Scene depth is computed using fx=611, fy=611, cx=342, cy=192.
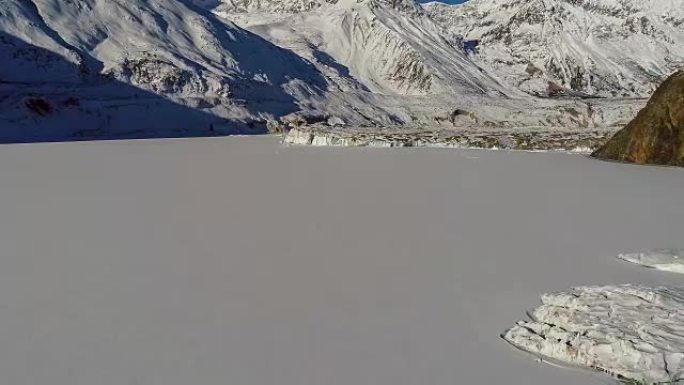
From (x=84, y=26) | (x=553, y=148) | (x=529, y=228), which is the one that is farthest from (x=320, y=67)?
(x=529, y=228)

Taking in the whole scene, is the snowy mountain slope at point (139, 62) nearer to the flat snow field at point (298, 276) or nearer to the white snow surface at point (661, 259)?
the flat snow field at point (298, 276)

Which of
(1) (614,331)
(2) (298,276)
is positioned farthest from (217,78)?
(1) (614,331)

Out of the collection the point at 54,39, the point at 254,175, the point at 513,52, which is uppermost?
the point at 513,52

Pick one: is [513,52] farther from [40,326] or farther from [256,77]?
[40,326]

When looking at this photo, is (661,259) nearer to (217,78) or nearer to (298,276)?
(298,276)

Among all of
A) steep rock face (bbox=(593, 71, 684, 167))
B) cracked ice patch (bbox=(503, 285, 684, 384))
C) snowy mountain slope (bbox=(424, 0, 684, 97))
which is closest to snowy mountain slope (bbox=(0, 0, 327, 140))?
steep rock face (bbox=(593, 71, 684, 167))

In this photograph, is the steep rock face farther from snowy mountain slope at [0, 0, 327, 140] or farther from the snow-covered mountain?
snowy mountain slope at [0, 0, 327, 140]
